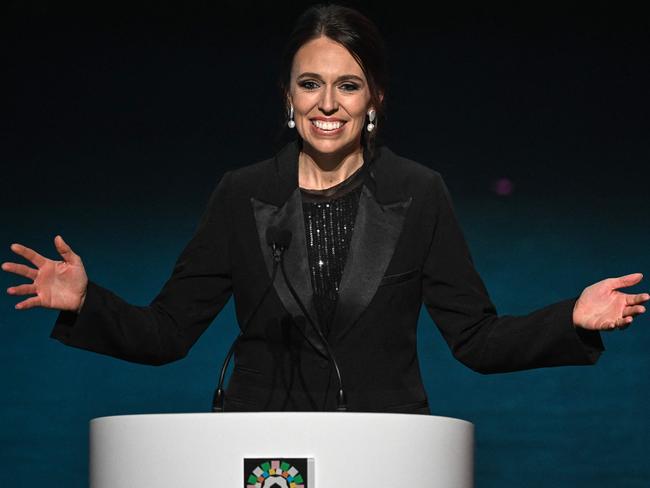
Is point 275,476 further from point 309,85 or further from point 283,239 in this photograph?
point 309,85

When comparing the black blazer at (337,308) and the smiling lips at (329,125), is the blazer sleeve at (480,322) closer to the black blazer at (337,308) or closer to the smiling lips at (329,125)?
the black blazer at (337,308)

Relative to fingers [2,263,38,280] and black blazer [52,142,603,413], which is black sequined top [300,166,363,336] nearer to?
black blazer [52,142,603,413]

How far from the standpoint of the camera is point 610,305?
1831 mm

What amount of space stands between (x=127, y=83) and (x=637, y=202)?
1450mm

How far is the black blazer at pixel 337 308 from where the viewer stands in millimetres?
2037

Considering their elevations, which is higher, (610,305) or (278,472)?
(610,305)

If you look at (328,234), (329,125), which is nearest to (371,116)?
(329,125)

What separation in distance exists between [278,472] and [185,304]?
70 cm

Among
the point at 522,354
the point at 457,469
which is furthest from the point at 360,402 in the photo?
the point at 457,469

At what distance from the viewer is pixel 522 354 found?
2002 millimetres

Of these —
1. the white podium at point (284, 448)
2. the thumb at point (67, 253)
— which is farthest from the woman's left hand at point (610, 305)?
the thumb at point (67, 253)

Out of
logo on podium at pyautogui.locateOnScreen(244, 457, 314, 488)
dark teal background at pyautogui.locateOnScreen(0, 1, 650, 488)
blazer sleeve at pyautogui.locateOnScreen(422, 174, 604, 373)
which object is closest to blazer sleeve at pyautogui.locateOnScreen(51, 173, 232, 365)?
blazer sleeve at pyautogui.locateOnScreen(422, 174, 604, 373)

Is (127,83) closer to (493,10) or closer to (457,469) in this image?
(493,10)

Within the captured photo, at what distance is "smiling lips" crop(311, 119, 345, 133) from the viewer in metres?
2.17
